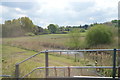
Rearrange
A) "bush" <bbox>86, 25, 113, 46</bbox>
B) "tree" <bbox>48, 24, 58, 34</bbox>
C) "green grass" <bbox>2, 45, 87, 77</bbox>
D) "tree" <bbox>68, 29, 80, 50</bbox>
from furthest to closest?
"tree" <bbox>68, 29, 80, 50</bbox>, "bush" <bbox>86, 25, 113, 46</bbox>, "tree" <bbox>48, 24, 58, 34</bbox>, "green grass" <bbox>2, 45, 87, 77</bbox>

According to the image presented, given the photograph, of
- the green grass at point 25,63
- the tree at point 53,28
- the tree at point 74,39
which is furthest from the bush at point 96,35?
the green grass at point 25,63

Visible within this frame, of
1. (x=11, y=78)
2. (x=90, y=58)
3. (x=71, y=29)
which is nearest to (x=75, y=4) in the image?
(x=90, y=58)

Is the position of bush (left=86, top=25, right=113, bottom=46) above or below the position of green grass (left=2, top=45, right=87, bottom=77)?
above

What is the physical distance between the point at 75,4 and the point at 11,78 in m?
2.56

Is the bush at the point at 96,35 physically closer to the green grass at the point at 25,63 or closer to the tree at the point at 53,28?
the tree at the point at 53,28

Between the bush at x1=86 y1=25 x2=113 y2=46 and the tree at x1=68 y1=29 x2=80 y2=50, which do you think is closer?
the bush at x1=86 y1=25 x2=113 y2=46

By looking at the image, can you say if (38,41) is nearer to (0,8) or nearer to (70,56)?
(70,56)

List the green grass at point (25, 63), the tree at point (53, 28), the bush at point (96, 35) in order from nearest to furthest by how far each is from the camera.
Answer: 1. the green grass at point (25, 63)
2. the tree at point (53, 28)
3. the bush at point (96, 35)

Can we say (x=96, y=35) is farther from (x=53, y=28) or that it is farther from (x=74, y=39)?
(x=53, y=28)

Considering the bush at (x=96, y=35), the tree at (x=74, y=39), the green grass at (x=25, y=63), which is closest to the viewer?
the green grass at (x=25, y=63)

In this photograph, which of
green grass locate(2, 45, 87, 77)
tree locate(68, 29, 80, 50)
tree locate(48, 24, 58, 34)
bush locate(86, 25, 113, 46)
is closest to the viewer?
green grass locate(2, 45, 87, 77)

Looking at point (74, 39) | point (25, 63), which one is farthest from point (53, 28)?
point (25, 63)

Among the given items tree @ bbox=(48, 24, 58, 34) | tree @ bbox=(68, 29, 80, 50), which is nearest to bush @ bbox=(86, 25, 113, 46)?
tree @ bbox=(68, 29, 80, 50)

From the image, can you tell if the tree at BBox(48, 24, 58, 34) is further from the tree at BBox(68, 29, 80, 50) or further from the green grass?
the green grass
